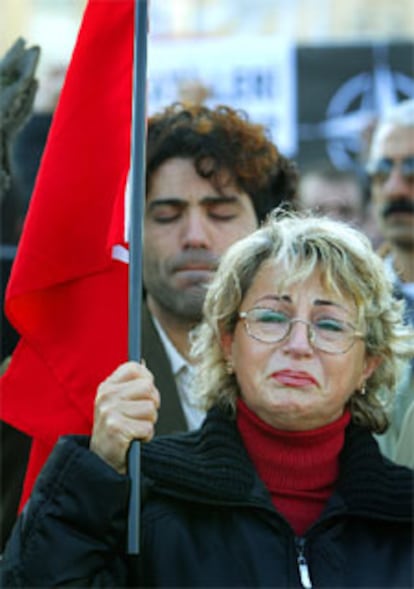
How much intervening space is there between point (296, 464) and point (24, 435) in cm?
108

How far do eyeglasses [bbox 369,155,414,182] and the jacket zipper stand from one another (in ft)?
7.74

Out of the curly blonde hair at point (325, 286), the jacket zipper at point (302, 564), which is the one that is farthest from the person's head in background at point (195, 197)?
the jacket zipper at point (302, 564)

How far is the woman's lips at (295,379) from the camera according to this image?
3145 millimetres

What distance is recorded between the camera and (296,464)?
10.3ft

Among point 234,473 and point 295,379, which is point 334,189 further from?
point 234,473

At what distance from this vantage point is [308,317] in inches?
125

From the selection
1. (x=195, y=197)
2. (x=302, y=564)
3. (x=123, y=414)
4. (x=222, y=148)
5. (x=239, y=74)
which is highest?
(x=239, y=74)

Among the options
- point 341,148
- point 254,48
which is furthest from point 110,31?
point 254,48

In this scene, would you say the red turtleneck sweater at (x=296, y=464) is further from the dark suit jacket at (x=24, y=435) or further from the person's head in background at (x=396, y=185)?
the person's head in background at (x=396, y=185)

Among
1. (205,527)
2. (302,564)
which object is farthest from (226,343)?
(302,564)

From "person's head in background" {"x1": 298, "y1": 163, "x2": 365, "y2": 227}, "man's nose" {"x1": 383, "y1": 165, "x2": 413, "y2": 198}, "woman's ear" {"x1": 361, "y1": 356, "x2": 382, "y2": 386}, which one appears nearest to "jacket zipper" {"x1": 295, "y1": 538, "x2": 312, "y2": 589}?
"woman's ear" {"x1": 361, "y1": 356, "x2": 382, "y2": 386}

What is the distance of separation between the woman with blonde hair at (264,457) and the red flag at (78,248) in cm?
26

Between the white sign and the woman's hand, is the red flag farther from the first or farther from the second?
the white sign

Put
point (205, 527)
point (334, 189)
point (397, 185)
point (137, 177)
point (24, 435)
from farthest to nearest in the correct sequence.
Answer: point (334, 189) → point (397, 185) → point (24, 435) → point (137, 177) → point (205, 527)
